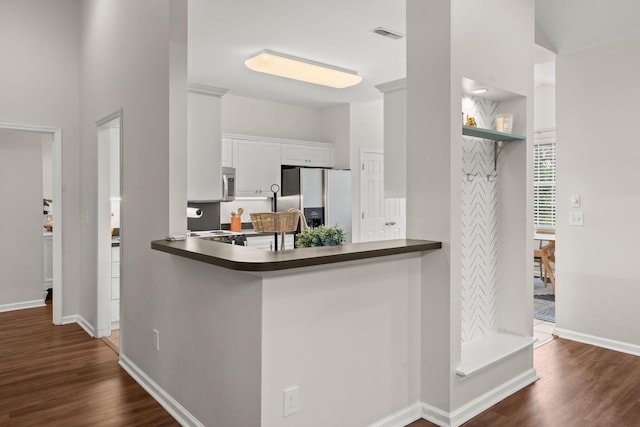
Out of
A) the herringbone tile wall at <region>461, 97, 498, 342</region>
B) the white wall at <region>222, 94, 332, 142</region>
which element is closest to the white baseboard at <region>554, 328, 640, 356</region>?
the herringbone tile wall at <region>461, 97, 498, 342</region>

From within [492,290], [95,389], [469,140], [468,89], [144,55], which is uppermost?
[144,55]

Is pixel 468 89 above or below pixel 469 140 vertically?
above

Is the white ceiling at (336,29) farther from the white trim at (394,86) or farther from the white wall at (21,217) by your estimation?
the white wall at (21,217)

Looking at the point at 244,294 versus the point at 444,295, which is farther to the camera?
the point at 444,295

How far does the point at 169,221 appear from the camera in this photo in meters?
2.72

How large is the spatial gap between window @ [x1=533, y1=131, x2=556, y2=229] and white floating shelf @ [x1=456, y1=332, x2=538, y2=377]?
4.26 metres

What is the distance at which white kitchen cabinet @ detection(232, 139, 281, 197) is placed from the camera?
19.5ft

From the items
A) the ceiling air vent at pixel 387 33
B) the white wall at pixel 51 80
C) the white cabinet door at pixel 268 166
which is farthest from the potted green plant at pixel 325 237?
the white cabinet door at pixel 268 166

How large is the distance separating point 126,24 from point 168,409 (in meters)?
2.73

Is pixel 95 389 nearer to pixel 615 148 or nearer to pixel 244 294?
pixel 244 294

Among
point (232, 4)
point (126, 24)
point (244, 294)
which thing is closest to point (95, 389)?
point (244, 294)

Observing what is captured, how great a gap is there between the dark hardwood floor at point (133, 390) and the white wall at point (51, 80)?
47.0 inches

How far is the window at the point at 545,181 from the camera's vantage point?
6.61 metres

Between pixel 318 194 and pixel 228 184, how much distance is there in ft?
4.31
